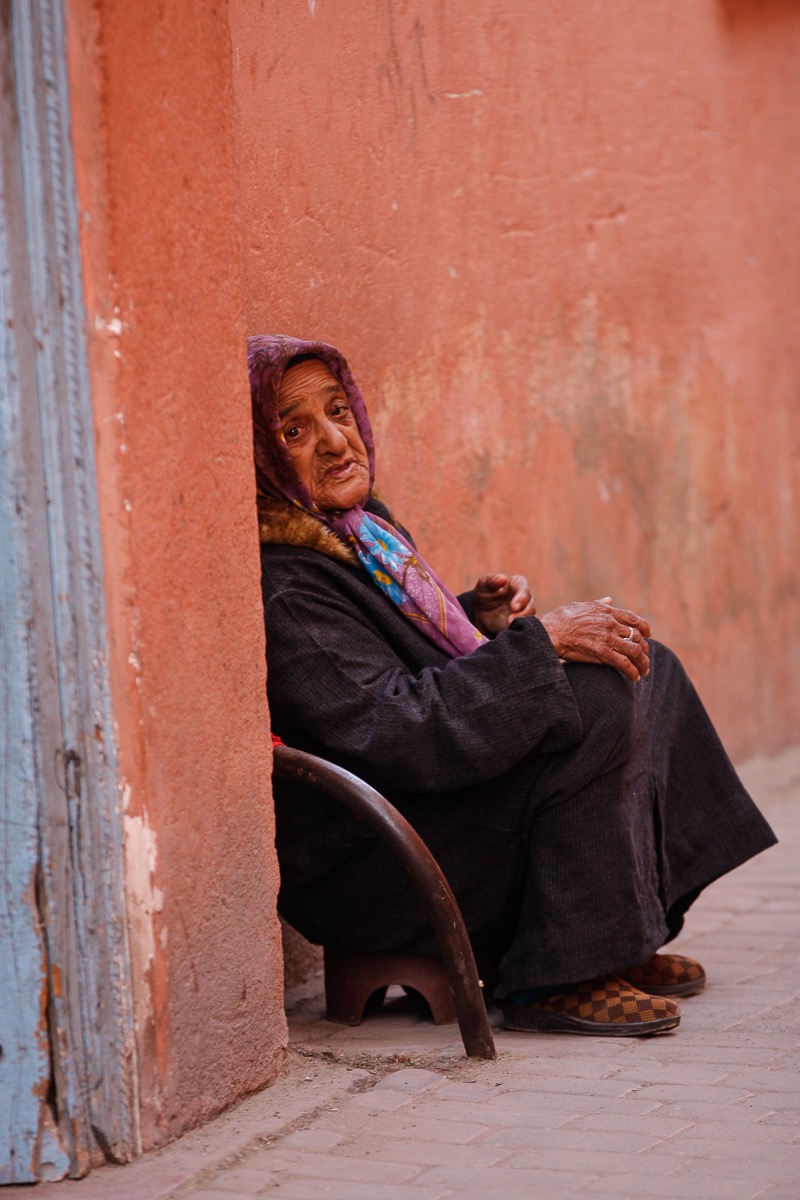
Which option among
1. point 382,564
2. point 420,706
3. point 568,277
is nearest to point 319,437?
point 382,564

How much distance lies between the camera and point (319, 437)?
3.33 meters

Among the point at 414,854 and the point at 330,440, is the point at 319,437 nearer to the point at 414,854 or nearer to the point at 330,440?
the point at 330,440

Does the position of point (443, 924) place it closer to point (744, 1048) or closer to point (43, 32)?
point (744, 1048)

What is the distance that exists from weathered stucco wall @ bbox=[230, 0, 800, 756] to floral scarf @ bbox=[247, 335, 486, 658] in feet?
1.04

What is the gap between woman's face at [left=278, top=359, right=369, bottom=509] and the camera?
10.9ft

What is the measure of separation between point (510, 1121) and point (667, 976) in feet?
3.32

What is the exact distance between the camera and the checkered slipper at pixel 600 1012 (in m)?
3.16

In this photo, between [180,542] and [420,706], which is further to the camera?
[420,706]

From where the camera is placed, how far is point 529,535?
491cm

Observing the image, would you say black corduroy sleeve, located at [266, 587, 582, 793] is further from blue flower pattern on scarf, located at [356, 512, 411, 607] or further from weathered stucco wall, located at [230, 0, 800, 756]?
weathered stucco wall, located at [230, 0, 800, 756]

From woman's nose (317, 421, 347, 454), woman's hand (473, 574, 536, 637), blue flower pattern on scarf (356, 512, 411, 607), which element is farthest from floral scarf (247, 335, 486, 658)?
woman's hand (473, 574, 536, 637)

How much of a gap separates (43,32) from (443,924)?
162 cm

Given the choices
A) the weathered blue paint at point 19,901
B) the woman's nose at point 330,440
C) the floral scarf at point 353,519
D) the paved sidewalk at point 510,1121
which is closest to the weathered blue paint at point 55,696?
the weathered blue paint at point 19,901

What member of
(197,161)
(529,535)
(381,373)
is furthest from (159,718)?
(529,535)
